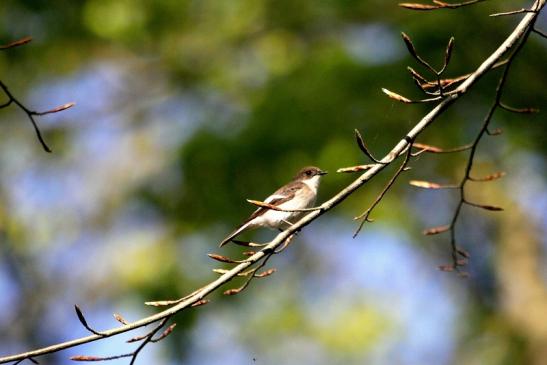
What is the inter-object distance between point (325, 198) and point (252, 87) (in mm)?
3302

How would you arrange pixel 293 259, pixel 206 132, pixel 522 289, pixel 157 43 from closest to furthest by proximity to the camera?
pixel 206 132 → pixel 157 43 → pixel 522 289 → pixel 293 259

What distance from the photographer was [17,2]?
10289 mm

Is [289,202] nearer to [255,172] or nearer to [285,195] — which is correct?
[285,195]

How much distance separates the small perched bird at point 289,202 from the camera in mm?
5848

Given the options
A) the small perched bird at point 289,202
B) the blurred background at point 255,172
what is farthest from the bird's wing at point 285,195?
the blurred background at point 255,172

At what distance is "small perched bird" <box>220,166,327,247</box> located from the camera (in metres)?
5.85

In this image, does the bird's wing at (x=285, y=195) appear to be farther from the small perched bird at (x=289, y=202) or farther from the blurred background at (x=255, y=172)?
the blurred background at (x=255, y=172)

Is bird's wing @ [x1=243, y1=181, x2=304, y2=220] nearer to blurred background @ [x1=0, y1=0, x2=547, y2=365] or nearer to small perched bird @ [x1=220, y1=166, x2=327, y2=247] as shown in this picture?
small perched bird @ [x1=220, y1=166, x2=327, y2=247]

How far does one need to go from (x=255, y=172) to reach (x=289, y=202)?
3.29 meters

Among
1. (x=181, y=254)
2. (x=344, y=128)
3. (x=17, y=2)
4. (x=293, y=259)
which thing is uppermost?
(x=17, y=2)

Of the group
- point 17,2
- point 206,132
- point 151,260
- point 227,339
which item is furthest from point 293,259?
point 17,2

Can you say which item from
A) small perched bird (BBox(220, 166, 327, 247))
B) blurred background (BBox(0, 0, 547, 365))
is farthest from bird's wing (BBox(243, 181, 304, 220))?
blurred background (BBox(0, 0, 547, 365))

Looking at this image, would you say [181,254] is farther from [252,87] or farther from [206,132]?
[252,87]

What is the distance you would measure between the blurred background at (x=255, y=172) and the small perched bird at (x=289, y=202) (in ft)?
7.59
